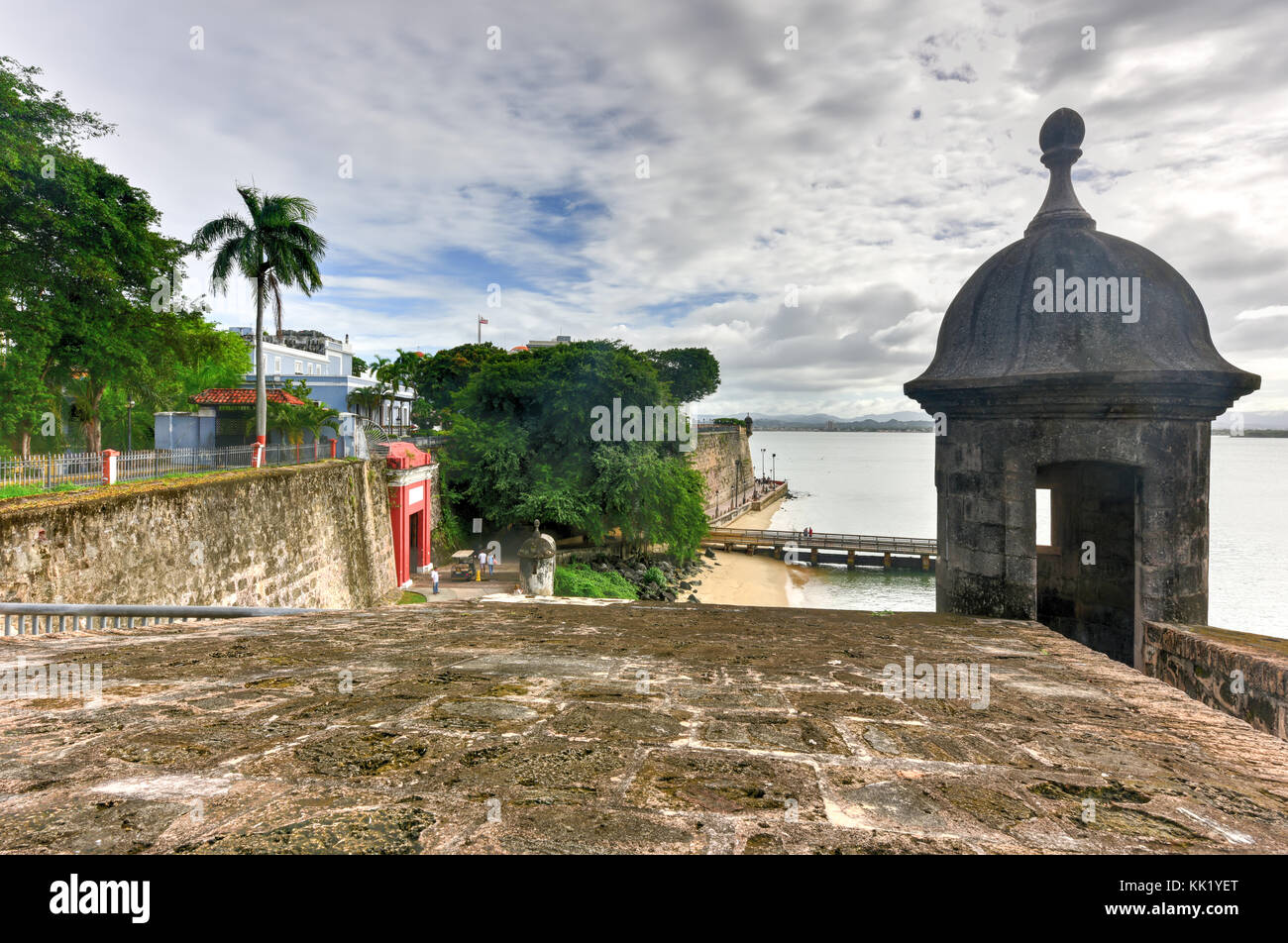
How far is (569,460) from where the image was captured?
29203mm

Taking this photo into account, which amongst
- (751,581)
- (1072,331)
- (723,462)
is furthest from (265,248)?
(723,462)

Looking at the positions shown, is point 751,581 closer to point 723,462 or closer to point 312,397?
point 723,462

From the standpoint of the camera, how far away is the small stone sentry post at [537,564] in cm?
1574

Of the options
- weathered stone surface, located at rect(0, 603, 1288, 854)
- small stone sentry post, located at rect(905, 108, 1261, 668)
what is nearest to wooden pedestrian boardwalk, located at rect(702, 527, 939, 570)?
small stone sentry post, located at rect(905, 108, 1261, 668)

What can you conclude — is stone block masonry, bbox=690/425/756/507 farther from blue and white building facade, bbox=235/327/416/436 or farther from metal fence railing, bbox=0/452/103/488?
metal fence railing, bbox=0/452/103/488

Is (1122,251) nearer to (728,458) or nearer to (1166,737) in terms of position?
(1166,737)

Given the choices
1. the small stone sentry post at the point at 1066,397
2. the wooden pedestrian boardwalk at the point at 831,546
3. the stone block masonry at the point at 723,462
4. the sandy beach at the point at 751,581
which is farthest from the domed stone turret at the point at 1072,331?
the stone block masonry at the point at 723,462

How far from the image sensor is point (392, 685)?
2947 millimetres

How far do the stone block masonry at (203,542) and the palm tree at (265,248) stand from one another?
6.14m

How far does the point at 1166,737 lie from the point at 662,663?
2.18 meters

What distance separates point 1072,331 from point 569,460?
81.4 ft

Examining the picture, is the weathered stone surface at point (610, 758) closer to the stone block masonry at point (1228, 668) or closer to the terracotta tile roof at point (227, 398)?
the stone block masonry at point (1228, 668)
